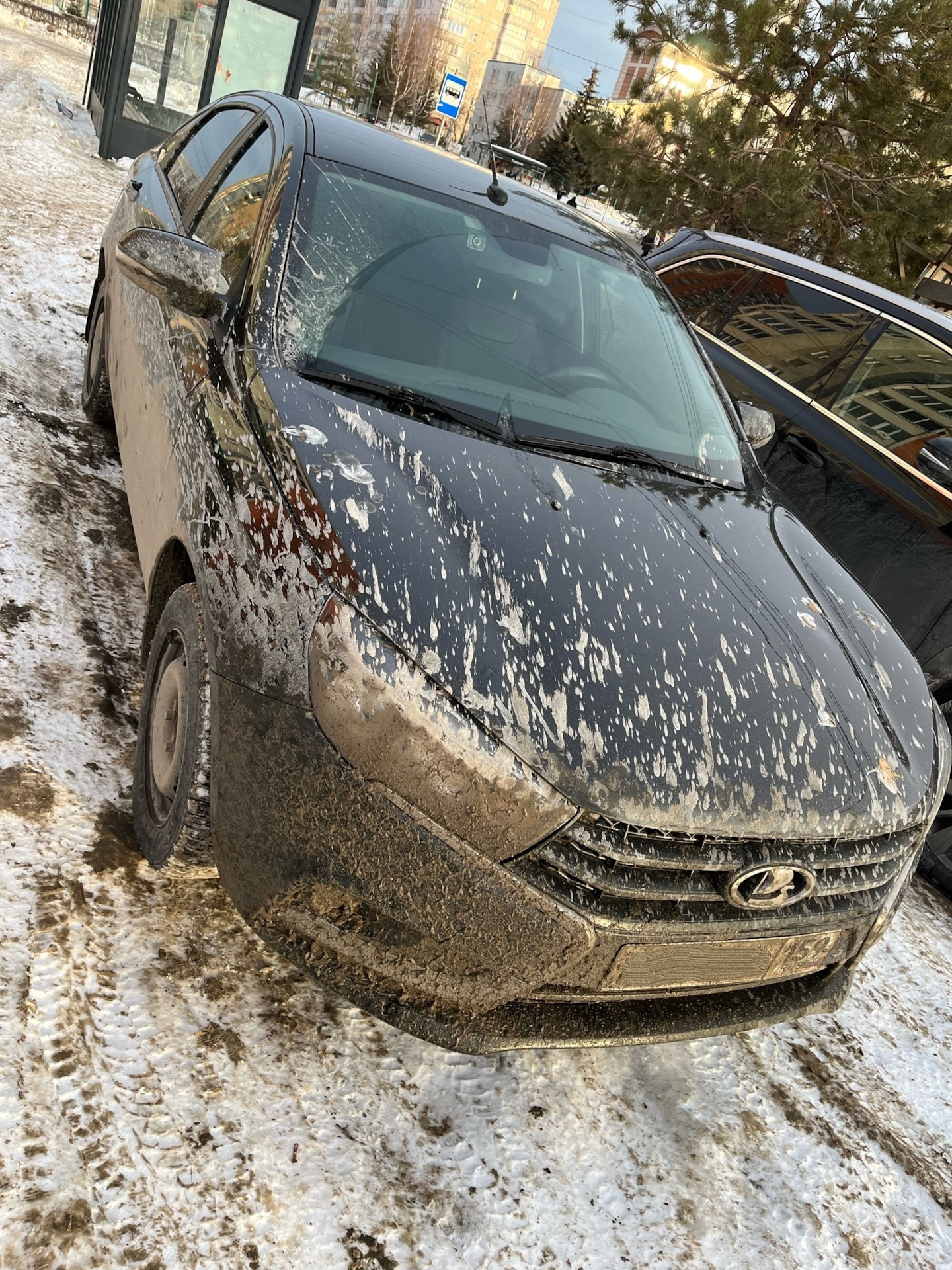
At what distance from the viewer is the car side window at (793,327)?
4.34m

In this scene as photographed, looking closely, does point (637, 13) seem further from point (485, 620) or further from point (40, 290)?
point (485, 620)

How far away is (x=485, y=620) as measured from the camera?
5.95ft

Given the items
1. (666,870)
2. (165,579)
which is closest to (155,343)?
(165,579)

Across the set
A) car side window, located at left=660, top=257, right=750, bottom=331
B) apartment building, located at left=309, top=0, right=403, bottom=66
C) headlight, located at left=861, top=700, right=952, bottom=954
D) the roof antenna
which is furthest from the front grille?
apartment building, located at left=309, top=0, right=403, bottom=66

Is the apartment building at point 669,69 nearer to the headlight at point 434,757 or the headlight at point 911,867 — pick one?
the headlight at point 911,867

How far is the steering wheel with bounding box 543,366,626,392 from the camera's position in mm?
2742

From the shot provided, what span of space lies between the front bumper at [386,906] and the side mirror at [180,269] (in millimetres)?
1054

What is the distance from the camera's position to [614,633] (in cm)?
195

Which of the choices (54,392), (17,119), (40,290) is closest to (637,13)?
(17,119)

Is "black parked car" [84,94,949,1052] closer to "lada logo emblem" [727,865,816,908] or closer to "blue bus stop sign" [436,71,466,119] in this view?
"lada logo emblem" [727,865,816,908]

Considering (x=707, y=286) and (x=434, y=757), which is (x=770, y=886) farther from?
(x=707, y=286)

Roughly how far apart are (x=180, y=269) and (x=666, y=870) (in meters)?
1.82

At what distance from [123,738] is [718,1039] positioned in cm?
185

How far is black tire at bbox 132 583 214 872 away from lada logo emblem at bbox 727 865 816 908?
108 cm
